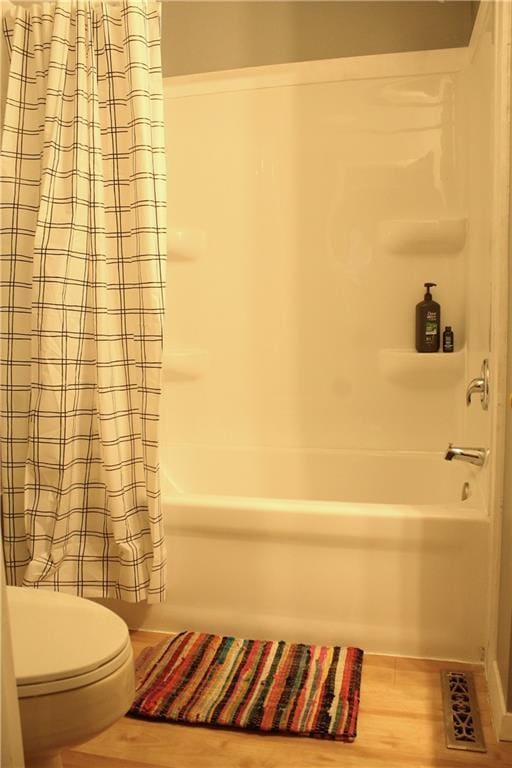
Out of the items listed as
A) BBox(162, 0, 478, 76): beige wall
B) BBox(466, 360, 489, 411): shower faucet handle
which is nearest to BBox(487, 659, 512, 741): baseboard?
BBox(466, 360, 489, 411): shower faucet handle

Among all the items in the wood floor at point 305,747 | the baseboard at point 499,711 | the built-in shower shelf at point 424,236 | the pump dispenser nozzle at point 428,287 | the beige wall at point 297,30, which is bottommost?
the wood floor at point 305,747

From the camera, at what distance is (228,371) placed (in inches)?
123

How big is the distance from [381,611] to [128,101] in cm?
169

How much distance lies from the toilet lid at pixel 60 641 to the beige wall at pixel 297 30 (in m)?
2.37

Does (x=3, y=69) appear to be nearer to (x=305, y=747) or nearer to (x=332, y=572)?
(x=332, y=572)

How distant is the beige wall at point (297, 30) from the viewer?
112 inches

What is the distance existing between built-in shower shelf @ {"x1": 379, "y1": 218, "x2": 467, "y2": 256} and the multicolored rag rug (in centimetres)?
157

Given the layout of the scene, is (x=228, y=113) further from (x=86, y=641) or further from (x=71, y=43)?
(x=86, y=641)

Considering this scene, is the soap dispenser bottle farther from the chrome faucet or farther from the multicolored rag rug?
the multicolored rag rug

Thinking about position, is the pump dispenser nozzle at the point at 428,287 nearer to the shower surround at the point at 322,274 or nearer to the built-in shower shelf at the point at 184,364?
the shower surround at the point at 322,274

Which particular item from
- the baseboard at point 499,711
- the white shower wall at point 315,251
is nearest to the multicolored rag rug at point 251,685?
the baseboard at point 499,711

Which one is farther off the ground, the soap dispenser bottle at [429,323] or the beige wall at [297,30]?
the beige wall at [297,30]

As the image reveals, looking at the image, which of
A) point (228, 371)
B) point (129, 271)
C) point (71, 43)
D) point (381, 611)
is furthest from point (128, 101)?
point (381, 611)

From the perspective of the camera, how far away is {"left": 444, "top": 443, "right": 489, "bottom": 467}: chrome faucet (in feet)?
6.92
